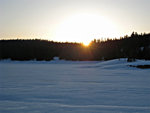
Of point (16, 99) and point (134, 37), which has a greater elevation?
point (134, 37)

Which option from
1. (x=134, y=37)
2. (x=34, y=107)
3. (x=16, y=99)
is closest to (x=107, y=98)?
(x=34, y=107)

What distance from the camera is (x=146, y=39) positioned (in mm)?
77125

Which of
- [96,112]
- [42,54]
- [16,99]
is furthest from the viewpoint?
[42,54]

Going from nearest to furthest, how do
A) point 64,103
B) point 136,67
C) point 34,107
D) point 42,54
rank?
point 34,107
point 64,103
point 136,67
point 42,54

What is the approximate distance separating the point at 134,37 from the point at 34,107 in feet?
251

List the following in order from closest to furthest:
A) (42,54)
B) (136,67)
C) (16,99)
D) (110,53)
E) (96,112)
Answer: (96,112)
(16,99)
(136,67)
(110,53)
(42,54)

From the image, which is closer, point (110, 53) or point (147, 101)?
point (147, 101)

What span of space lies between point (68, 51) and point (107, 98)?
91206 mm

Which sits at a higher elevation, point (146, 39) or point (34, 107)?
point (146, 39)

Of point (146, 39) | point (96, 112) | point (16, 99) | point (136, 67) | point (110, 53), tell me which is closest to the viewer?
point (96, 112)

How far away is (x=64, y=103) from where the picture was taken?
6664 millimetres

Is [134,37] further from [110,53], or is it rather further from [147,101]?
[147,101]

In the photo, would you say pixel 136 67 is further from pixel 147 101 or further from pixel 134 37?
pixel 134 37

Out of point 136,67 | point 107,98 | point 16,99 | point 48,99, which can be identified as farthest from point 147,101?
point 136,67
